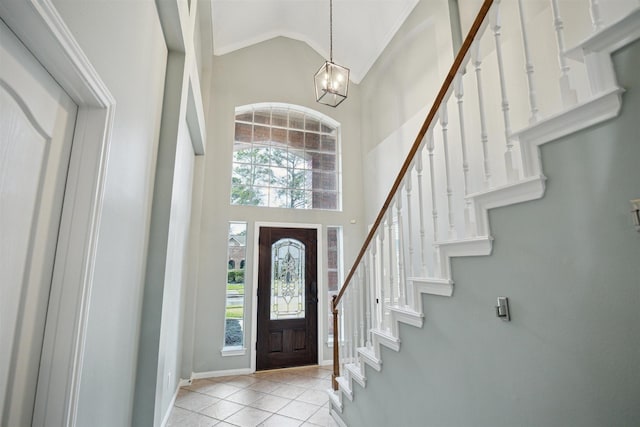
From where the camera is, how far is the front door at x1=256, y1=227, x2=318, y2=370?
4207mm

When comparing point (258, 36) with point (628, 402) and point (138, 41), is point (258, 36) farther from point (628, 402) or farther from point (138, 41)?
point (628, 402)

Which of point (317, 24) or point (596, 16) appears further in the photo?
point (317, 24)

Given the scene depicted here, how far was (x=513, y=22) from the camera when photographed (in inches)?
102

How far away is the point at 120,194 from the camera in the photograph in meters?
1.39

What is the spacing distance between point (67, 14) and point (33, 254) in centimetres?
75

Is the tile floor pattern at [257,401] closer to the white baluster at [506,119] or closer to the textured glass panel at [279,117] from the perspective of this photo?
the white baluster at [506,119]

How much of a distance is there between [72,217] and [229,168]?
3427 millimetres

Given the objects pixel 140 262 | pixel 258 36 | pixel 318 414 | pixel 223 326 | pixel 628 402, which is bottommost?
pixel 318 414

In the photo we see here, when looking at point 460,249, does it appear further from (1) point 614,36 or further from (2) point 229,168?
(2) point 229,168

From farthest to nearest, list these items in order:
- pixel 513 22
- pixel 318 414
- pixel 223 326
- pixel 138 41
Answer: pixel 223 326 < pixel 318 414 < pixel 513 22 < pixel 138 41

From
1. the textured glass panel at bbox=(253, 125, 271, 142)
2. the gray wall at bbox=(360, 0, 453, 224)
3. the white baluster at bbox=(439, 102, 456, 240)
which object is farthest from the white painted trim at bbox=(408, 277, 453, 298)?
the textured glass panel at bbox=(253, 125, 271, 142)

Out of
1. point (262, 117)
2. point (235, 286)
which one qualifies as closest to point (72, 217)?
point (235, 286)

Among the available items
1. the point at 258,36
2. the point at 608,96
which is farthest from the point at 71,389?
the point at 258,36

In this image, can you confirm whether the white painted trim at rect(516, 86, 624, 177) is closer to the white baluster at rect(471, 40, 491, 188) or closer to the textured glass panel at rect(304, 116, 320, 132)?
the white baluster at rect(471, 40, 491, 188)
